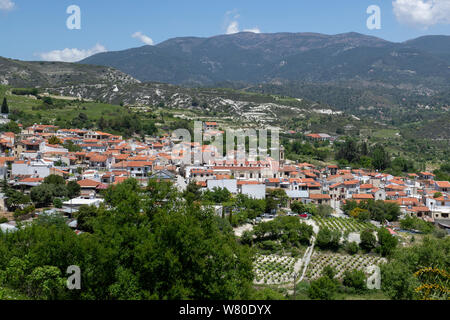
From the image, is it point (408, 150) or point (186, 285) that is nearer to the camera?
point (186, 285)

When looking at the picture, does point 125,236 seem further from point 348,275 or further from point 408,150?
point 408,150

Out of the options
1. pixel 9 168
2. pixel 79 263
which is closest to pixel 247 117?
pixel 9 168

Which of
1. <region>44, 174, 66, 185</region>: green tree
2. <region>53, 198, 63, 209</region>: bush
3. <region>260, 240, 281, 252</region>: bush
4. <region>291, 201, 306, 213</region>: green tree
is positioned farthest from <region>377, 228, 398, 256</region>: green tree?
<region>44, 174, 66, 185</region>: green tree

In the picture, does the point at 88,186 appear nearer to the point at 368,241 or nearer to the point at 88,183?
the point at 88,183

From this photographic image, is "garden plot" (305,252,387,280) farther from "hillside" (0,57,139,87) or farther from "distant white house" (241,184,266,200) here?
"hillside" (0,57,139,87)

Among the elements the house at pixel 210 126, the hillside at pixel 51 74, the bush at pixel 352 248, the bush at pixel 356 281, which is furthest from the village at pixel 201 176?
the hillside at pixel 51 74
